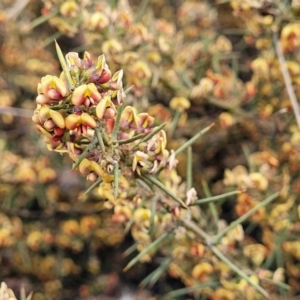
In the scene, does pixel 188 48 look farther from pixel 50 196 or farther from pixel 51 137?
pixel 51 137

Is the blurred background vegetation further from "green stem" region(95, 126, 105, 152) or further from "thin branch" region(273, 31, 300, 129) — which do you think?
"green stem" region(95, 126, 105, 152)

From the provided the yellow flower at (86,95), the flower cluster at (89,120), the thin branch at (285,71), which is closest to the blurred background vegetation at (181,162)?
the thin branch at (285,71)

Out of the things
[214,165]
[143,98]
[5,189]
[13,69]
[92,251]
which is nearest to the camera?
[143,98]

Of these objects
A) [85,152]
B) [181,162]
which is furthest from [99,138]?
[181,162]

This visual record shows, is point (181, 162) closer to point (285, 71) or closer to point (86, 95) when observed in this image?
point (285, 71)

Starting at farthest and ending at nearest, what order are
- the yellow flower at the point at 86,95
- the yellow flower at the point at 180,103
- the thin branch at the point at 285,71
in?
the yellow flower at the point at 180,103, the thin branch at the point at 285,71, the yellow flower at the point at 86,95

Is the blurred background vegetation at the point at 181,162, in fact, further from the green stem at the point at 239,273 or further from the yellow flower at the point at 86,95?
the yellow flower at the point at 86,95

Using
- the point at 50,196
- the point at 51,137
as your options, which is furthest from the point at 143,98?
the point at 51,137

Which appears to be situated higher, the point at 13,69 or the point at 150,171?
the point at 150,171

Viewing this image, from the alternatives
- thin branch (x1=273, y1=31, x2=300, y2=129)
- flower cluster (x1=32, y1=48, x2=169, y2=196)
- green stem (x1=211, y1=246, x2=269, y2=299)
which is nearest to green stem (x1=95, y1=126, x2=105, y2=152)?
flower cluster (x1=32, y1=48, x2=169, y2=196)
